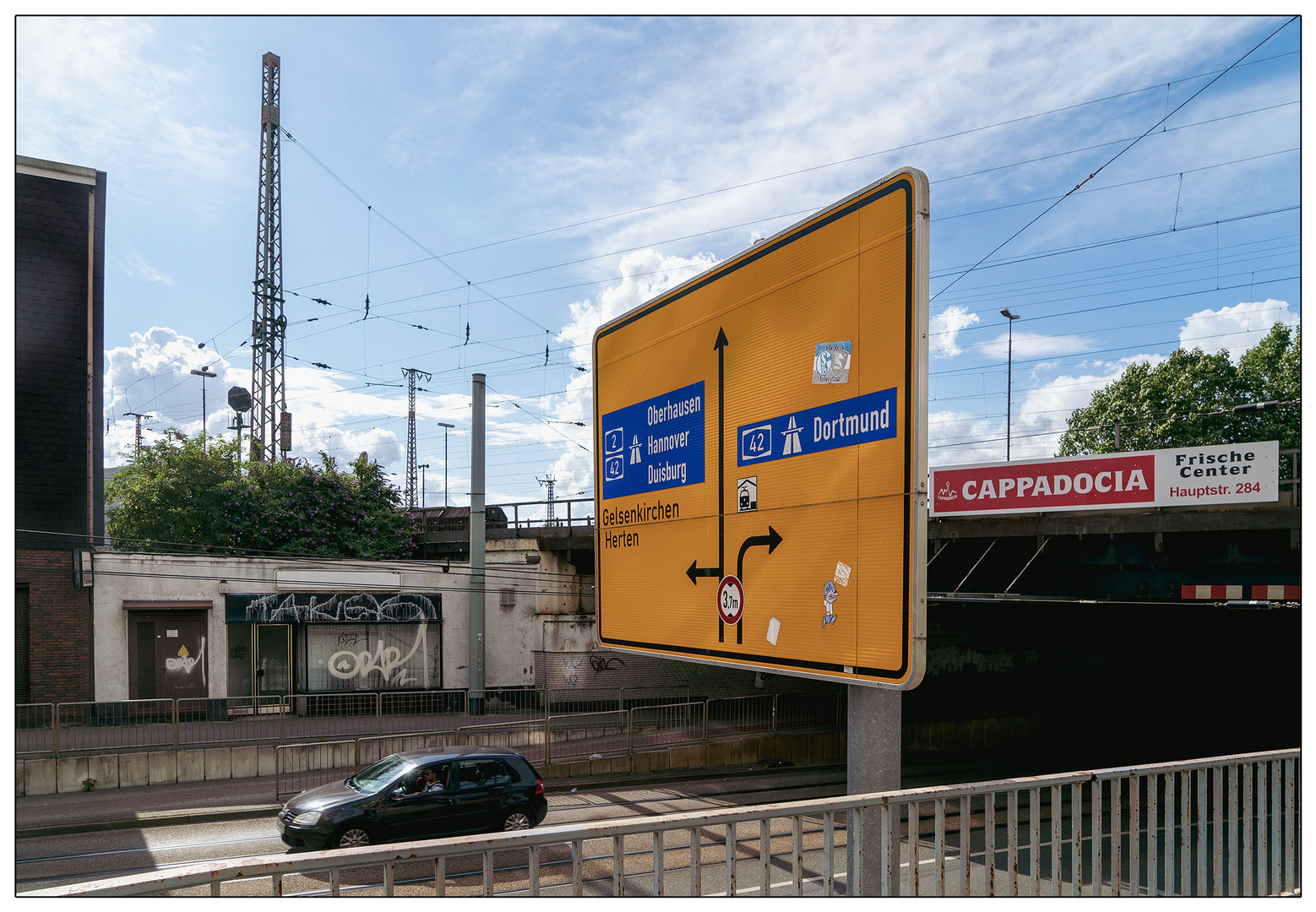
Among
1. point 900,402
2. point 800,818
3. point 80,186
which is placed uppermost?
point 80,186

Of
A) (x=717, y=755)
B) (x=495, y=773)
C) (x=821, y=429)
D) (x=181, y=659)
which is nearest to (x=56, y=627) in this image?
(x=181, y=659)

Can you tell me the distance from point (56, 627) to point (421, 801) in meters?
15.1

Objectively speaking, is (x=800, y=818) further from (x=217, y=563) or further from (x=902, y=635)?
(x=217, y=563)

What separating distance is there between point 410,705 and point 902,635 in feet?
72.5

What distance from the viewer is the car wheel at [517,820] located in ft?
42.5

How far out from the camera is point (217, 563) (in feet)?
77.9

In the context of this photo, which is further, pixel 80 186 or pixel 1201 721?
pixel 1201 721

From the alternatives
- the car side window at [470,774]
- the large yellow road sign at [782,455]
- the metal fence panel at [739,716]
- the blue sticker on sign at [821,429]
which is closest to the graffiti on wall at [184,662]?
the metal fence panel at [739,716]

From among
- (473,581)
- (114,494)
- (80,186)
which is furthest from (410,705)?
(80,186)

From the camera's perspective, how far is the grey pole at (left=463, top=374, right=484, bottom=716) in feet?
76.6

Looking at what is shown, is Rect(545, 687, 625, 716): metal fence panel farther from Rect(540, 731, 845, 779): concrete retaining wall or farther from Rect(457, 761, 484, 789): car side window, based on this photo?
Rect(457, 761, 484, 789): car side window

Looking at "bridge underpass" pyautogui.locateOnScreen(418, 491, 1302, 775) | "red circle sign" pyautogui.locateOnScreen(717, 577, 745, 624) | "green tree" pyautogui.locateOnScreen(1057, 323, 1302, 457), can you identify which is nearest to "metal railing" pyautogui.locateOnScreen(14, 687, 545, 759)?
"bridge underpass" pyautogui.locateOnScreen(418, 491, 1302, 775)

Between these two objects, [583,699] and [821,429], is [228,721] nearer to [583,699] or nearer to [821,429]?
[583,699]

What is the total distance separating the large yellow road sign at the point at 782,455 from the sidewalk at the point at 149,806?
12.6 metres
